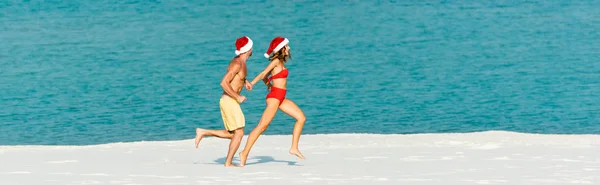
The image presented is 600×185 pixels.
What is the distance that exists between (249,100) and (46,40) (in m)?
20.5

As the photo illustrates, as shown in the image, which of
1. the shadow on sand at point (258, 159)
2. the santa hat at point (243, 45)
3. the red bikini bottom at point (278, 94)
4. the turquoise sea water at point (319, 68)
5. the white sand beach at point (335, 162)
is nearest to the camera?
the white sand beach at point (335, 162)

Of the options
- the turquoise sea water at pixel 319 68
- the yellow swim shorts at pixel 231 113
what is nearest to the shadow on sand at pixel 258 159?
the yellow swim shorts at pixel 231 113

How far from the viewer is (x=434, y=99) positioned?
28.9 metres

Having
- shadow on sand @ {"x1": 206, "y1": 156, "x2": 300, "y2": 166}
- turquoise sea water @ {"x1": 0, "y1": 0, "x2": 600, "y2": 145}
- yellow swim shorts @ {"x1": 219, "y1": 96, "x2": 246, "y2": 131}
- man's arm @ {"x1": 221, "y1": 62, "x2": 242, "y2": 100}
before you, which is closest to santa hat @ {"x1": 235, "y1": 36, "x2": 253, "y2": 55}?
man's arm @ {"x1": 221, "y1": 62, "x2": 242, "y2": 100}

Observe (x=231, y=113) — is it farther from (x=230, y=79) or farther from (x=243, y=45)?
(x=243, y=45)

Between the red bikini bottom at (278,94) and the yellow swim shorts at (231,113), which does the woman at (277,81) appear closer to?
the red bikini bottom at (278,94)

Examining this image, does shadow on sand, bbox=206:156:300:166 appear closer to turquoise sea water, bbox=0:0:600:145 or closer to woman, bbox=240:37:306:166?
woman, bbox=240:37:306:166

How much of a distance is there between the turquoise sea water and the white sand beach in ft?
20.6

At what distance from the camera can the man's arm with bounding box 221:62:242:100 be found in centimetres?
1318

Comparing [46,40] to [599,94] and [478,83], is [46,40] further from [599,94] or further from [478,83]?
[599,94]

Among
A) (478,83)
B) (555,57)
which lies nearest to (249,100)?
(478,83)

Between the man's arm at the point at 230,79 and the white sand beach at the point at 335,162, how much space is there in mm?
797

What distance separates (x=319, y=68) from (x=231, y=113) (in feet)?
76.2

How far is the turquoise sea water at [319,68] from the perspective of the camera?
25.2 meters
